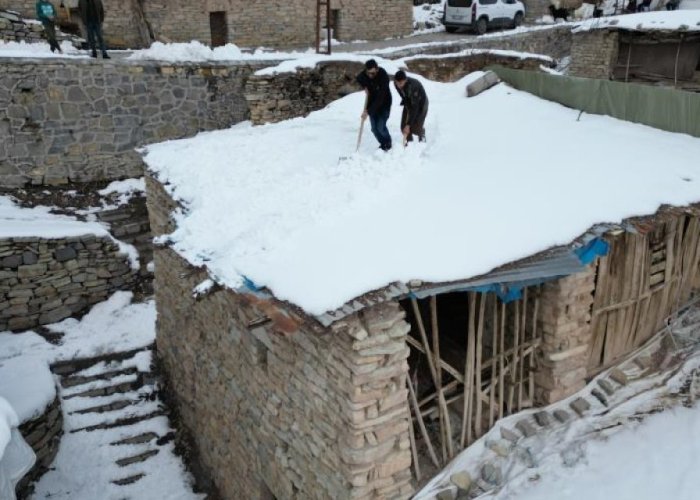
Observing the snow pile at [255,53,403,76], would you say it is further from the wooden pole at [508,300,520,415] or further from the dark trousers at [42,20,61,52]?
the wooden pole at [508,300,520,415]

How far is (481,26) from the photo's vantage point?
70.4 ft

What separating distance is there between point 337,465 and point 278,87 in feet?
28.4

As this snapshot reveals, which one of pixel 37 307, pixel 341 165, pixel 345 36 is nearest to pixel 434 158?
pixel 341 165

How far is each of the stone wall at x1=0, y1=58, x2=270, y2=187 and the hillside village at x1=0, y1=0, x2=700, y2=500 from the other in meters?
0.04

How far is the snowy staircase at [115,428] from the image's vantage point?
317 inches

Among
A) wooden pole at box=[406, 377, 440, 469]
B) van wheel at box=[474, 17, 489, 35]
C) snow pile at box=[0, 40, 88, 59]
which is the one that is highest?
van wheel at box=[474, 17, 489, 35]

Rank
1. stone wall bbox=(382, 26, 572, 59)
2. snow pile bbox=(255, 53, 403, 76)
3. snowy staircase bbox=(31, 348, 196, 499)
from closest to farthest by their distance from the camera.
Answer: snowy staircase bbox=(31, 348, 196, 499), snow pile bbox=(255, 53, 403, 76), stone wall bbox=(382, 26, 572, 59)

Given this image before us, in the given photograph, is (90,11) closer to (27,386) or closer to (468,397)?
(27,386)

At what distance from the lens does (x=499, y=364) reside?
584 centimetres

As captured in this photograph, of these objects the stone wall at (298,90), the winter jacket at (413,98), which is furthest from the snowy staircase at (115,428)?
the winter jacket at (413,98)

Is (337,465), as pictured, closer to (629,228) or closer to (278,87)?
(629,228)

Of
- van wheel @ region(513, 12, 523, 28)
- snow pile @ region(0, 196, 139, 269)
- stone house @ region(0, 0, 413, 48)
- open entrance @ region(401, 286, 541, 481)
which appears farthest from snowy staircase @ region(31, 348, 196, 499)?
van wheel @ region(513, 12, 523, 28)

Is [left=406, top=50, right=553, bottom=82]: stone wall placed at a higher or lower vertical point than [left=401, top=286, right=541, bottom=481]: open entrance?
higher

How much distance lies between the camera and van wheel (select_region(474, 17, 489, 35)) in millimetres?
21312
